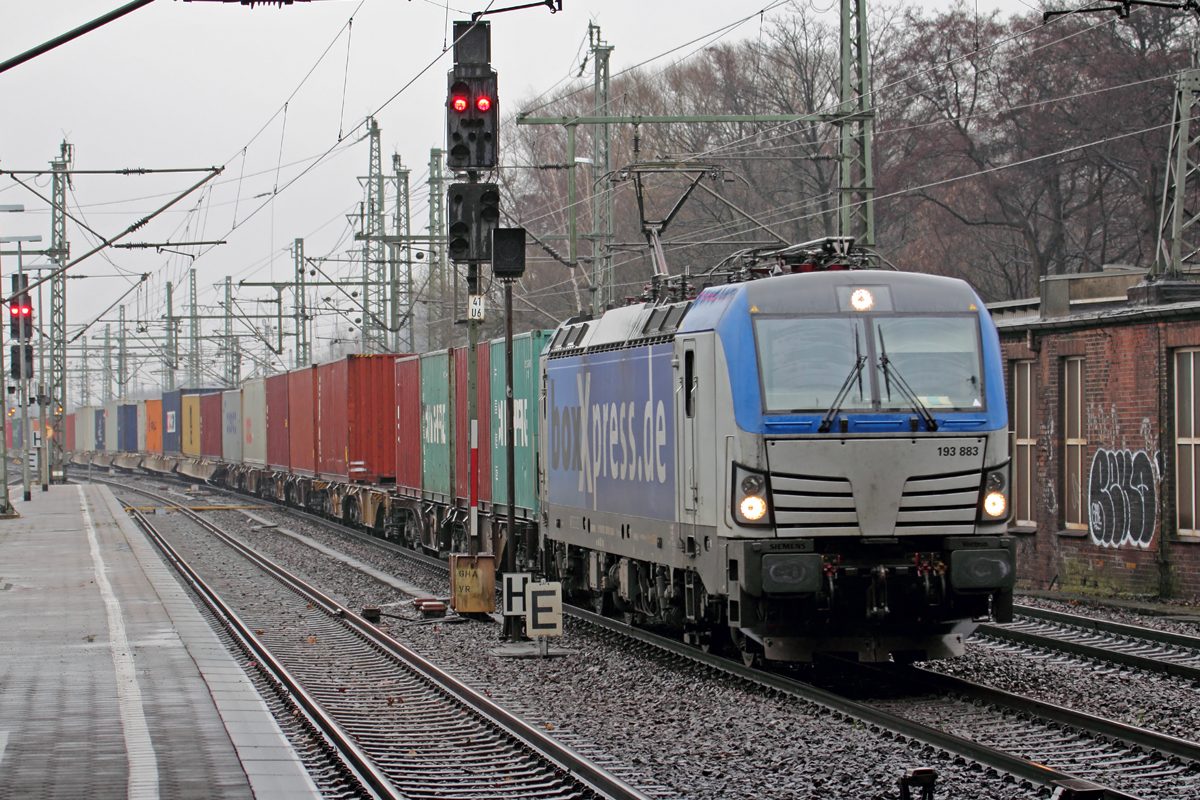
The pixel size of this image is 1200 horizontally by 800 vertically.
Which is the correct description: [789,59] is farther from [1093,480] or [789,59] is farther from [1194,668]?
[1194,668]

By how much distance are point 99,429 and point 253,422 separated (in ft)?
142

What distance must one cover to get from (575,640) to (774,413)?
16.3 feet

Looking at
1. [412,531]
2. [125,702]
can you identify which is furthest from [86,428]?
[125,702]

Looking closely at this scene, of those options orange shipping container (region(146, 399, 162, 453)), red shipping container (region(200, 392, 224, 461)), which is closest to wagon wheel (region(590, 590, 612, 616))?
red shipping container (region(200, 392, 224, 461))

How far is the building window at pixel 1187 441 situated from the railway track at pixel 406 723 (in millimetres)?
9274

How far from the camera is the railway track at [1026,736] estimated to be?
790 cm

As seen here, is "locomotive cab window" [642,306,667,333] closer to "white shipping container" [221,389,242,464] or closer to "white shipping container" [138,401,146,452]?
"white shipping container" [221,389,242,464]

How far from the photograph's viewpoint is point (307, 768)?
29.7ft

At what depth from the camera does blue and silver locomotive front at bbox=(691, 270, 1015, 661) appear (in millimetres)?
10352

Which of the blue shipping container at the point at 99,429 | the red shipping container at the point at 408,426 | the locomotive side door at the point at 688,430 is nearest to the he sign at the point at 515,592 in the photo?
the locomotive side door at the point at 688,430

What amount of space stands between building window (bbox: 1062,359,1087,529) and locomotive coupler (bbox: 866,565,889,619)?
9251 millimetres

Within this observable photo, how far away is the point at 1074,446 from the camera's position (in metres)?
18.9

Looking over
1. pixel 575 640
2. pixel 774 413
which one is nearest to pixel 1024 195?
→ pixel 575 640

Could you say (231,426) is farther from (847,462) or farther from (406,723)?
(847,462)
